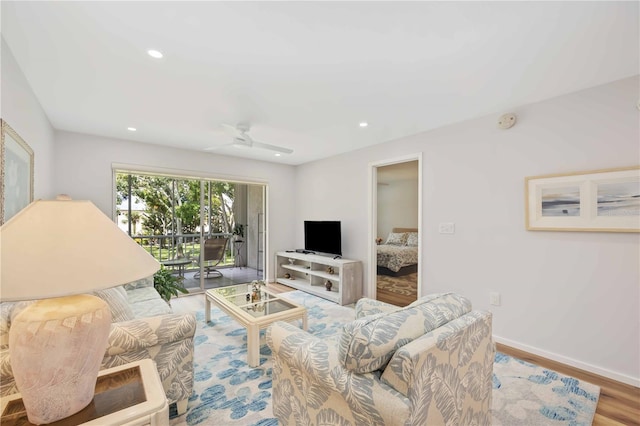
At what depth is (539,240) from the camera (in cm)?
262

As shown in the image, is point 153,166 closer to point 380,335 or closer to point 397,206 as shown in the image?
point 380,335

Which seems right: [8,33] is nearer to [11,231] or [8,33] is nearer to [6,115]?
[6,115]

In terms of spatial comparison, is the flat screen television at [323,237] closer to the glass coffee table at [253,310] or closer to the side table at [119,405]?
the glass coffee table at [253,310]


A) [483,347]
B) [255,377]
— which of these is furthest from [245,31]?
[255,377]

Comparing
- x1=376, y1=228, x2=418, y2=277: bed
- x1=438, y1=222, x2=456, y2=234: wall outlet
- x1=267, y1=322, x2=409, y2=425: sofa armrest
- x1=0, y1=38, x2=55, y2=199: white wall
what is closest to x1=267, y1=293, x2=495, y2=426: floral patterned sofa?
x1=267, y1=322, x2=409, y2=425: sofa armrest

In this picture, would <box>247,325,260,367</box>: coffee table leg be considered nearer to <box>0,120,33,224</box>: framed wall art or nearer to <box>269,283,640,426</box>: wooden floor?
<box>0,120,33,224</box>: framed wall art

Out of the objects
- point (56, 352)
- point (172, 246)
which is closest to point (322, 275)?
point (172, 246)

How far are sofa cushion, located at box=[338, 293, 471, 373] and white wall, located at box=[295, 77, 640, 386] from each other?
191cm

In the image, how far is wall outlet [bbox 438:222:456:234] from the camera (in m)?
3.23

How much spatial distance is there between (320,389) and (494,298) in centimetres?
236

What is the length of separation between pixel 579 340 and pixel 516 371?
0.62 meters

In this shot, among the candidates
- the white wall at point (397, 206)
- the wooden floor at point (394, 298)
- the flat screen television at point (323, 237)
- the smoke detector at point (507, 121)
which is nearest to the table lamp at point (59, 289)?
the smoke detector at point (507, 121)

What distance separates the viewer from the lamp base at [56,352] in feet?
3.18

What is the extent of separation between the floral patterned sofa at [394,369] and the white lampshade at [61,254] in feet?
2.82
